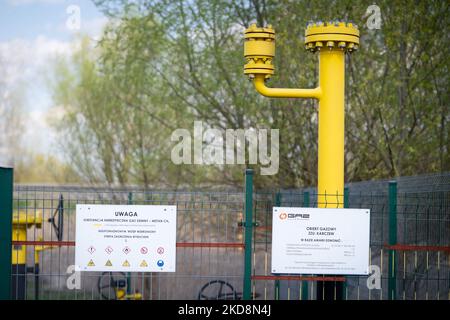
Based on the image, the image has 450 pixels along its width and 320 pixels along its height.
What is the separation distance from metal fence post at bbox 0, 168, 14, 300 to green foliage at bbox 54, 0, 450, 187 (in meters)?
8.43

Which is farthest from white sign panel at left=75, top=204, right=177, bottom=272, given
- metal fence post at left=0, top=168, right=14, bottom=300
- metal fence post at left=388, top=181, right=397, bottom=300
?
metal fence post at left=388, top=181, right=397, bottom=300

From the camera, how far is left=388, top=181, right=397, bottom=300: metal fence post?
37.8 ft

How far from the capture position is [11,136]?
3944 centimetres

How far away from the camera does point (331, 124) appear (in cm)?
1161

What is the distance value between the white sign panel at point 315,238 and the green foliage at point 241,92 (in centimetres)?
592

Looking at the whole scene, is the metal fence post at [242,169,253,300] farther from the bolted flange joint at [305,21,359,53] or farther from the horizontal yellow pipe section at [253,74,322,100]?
the bolted flange joint at [305,21,359,53]

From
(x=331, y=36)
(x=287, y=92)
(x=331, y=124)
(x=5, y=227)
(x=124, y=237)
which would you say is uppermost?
(x=331, y=36)

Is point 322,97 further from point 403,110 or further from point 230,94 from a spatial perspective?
point 230,94

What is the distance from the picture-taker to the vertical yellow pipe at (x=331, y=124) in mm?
11617

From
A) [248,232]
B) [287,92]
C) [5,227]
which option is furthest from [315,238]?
[5,227]

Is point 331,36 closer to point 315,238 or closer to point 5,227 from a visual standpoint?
A: point 315,238

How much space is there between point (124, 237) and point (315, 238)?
2.22m

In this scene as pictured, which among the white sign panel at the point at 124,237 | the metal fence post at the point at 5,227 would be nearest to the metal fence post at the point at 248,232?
the white sign panel at the point at 124,237

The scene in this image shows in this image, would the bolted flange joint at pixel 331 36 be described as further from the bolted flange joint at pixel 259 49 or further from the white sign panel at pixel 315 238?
the white sign panel at pixel 315 238
